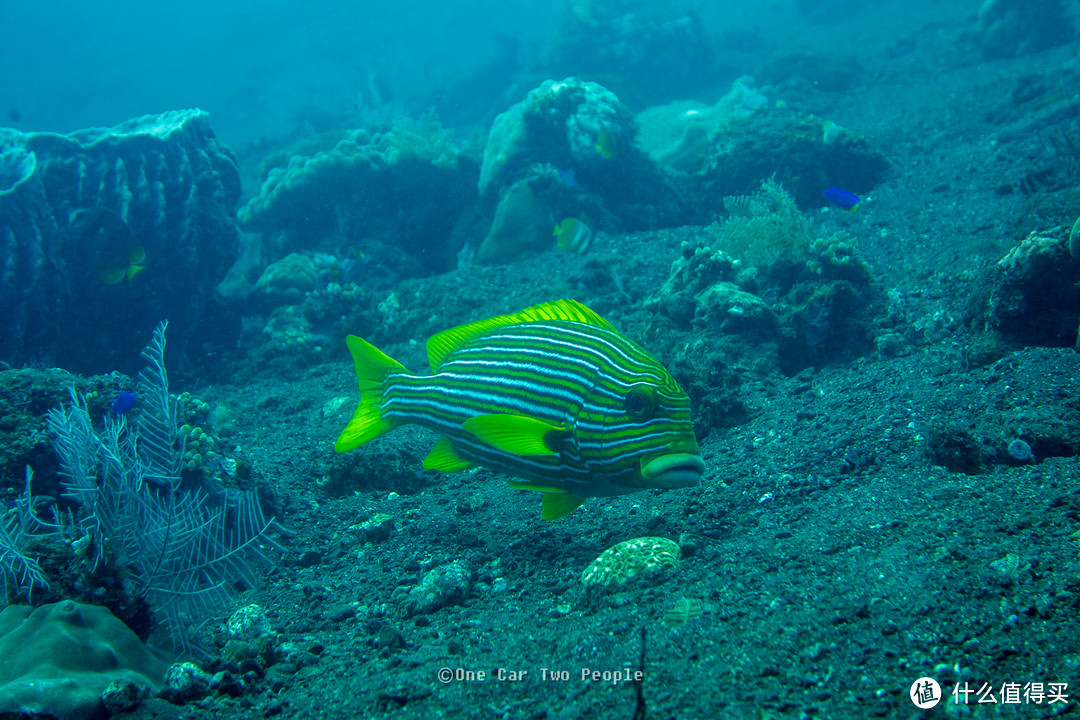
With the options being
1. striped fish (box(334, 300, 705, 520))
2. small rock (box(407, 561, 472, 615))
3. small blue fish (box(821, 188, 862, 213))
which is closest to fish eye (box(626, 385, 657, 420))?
striped fish (box(334, 300, 705, 520))

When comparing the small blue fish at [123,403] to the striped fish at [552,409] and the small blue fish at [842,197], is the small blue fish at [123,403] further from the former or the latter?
the small blue fish at [842,197]

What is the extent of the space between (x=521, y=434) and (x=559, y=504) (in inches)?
17.7

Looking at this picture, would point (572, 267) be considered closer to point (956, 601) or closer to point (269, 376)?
point (269, 376)

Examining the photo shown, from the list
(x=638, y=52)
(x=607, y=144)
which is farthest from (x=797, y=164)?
(x=638, y=52)

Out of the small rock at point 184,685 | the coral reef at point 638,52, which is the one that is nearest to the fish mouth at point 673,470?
the small rock at point 184,685

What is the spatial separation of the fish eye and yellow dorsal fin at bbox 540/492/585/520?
21.3 inches

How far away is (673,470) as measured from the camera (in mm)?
1894

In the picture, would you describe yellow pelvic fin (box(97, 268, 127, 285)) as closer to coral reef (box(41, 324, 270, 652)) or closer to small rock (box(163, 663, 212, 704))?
coral reef (box(41, 324, 270, 652))

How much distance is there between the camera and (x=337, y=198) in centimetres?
1077

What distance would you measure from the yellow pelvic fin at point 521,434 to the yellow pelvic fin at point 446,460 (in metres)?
0.49

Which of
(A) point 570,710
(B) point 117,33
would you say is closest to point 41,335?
(A) point 570,710

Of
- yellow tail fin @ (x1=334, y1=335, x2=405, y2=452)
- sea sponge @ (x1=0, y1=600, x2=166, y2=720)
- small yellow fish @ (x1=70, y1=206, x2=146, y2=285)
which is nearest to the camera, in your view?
sea sponge @ (x1=0, y1=600, x2=166, y2=720)

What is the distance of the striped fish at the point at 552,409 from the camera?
6.52ft

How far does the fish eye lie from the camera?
1.98 metres
